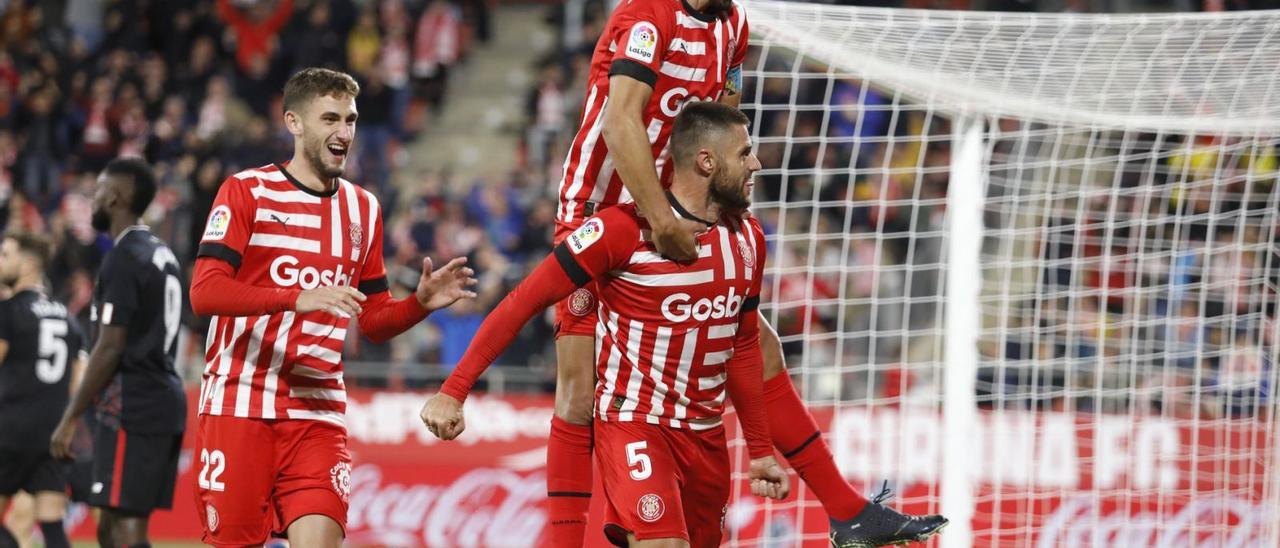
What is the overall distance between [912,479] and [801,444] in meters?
4.15

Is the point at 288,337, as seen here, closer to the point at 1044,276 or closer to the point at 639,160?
the point at 639,160

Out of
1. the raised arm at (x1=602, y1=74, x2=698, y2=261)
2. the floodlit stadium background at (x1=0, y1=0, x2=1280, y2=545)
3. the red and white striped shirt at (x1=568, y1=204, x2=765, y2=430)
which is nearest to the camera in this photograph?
the raised arm at (x1=602, y1=74, x2=698, y2=261)

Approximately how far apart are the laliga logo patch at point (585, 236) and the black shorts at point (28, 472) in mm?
4158

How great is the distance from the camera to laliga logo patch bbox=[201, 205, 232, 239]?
16.0 ft

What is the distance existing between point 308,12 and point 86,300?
217 inches

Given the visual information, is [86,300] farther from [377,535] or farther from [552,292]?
[552,292]

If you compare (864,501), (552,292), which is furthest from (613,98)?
(864,501)

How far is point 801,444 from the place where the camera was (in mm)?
5328

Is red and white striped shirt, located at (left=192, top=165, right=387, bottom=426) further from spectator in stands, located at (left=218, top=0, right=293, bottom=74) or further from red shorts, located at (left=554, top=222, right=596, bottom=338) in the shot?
spectator in stands, located at (left=218, top=0, right=293, bottom=74)

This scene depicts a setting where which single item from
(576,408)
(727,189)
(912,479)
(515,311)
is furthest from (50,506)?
(912,479)

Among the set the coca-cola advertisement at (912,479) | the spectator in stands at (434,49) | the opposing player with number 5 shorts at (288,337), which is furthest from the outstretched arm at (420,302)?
the spectator in stands at (434,49)

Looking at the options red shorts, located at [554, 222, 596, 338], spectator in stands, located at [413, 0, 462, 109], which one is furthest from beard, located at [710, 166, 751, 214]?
spectator in stands, located at [413, 0, 462, 109]

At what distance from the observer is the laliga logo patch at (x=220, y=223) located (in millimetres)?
4883

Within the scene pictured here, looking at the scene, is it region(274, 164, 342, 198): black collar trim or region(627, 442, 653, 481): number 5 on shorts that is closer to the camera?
region(627, 442, 653, 481): number 5 on shorts
